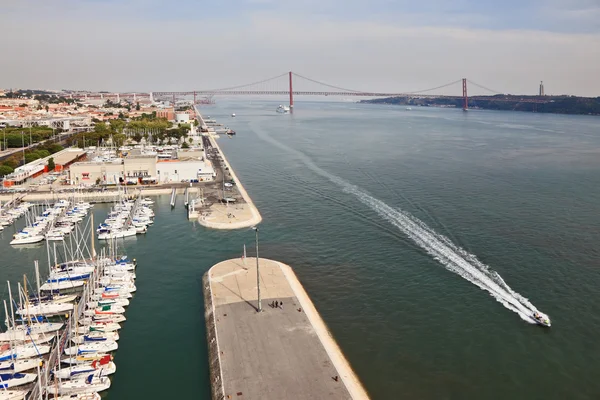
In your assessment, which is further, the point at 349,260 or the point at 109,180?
the point at 109,180

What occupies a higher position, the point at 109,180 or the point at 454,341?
the point at 109,180

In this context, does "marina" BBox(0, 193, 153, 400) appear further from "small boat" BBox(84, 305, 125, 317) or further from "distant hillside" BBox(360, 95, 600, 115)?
"distant hillside" BBox(360, 95, 600, 115)

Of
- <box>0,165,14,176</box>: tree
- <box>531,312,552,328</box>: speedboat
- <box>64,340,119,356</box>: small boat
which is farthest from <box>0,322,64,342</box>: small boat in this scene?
<box>0,165,14,176</box>: tree

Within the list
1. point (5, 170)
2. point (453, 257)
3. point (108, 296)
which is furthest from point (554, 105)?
point (108, 296)

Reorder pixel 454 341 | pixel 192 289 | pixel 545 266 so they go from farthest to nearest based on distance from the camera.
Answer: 1. pixel 545 266
2. pixel 192 289
3. pixel 454 341

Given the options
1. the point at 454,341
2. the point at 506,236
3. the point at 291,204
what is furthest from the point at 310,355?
the point at 291,204

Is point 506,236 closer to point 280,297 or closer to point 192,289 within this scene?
point 280,297
